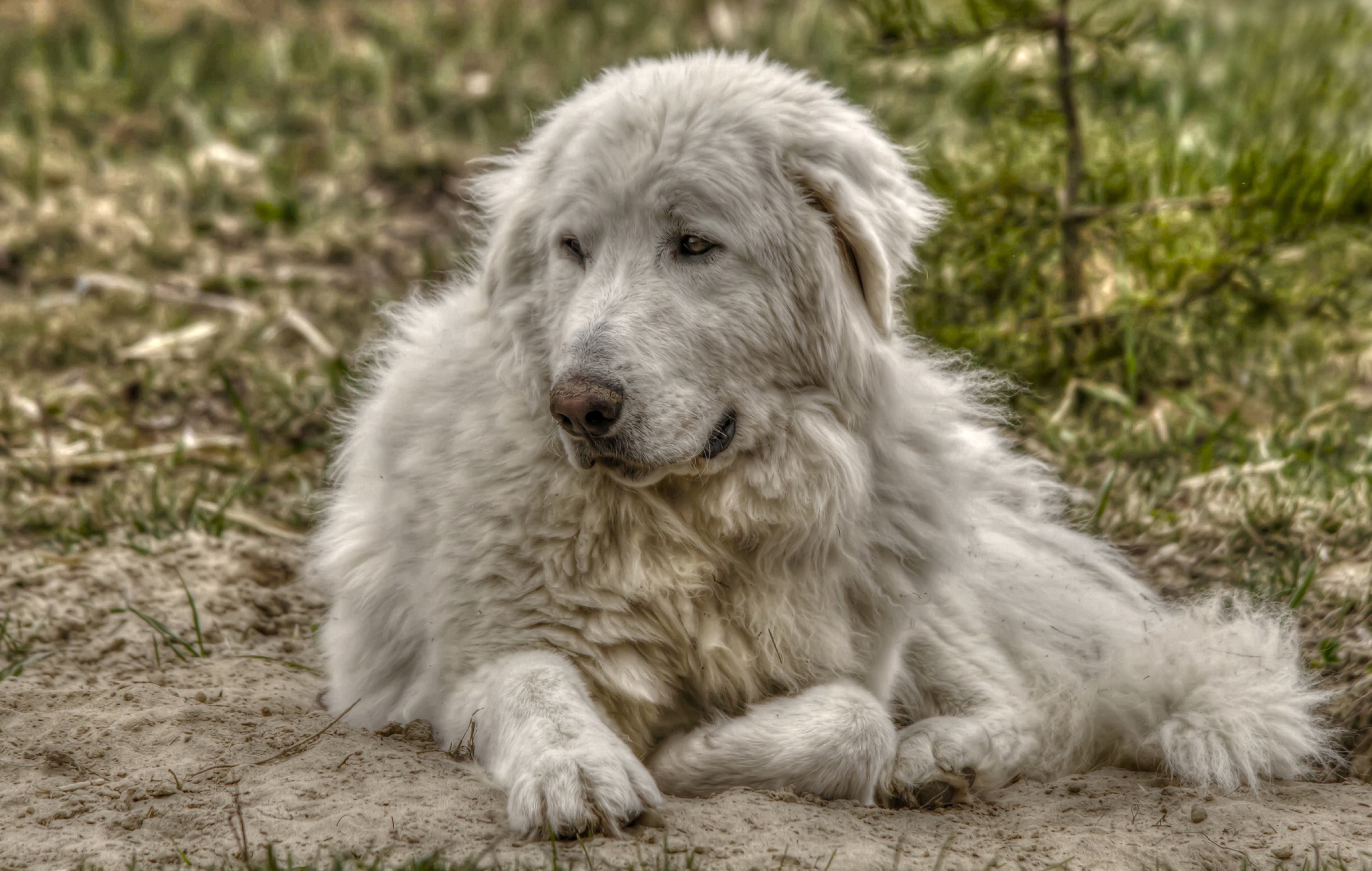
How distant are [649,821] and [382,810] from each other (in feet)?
1.89

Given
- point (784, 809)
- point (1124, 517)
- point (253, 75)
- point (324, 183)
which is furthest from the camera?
point (253, 75)

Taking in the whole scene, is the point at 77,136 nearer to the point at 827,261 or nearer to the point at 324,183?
the point at 324,183

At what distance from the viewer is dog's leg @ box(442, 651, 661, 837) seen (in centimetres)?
266

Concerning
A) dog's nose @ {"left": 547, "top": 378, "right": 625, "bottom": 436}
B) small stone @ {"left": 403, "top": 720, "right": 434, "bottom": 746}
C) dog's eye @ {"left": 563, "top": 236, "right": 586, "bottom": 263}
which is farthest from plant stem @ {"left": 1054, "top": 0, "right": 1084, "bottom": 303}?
small stone @ {"left": 403, "top": 720, "right": 434, "bottom": 746}

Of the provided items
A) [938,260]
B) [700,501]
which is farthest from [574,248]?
[938,260]

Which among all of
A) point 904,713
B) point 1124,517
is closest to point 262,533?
Result: point 904,713

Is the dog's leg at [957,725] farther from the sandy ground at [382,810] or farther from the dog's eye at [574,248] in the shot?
the dog's eye at [574,248]

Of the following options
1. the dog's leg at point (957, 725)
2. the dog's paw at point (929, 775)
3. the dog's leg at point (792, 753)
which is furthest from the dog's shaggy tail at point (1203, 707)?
the dog's leg at point (792, 753)

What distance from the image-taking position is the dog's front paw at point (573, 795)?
2.64 meters

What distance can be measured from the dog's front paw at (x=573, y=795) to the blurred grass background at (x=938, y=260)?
2.12 metres

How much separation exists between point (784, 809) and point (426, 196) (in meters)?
6.23

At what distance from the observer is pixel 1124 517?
4.86 m

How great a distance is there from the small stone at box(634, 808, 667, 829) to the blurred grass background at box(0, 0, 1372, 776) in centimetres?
203

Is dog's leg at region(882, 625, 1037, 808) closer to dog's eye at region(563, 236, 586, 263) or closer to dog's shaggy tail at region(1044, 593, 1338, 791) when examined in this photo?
dog's shaggy tail at region(1044, 593, 1338, 791)
